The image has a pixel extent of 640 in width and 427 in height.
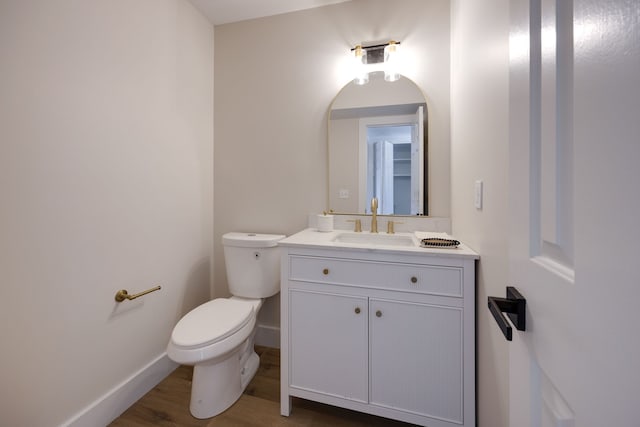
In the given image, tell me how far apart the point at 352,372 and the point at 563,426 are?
1106 millimetres


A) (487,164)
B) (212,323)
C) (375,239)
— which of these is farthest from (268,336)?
(487,164)

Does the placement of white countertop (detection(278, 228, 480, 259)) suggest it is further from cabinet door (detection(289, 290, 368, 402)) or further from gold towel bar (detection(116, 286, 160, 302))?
gold towel bar (detection(116, 286, 160, 302))

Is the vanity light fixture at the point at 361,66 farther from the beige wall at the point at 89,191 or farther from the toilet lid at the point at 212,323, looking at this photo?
the toilet lid at the point at 212,323

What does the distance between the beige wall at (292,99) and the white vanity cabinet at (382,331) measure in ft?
2.09

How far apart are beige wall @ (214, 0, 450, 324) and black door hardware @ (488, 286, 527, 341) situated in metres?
1.30

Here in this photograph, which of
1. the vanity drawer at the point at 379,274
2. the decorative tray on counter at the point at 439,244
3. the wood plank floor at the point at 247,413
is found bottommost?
the wood plank floor at the point at 247,413

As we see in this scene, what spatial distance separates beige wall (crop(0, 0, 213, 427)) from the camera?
1062 millimetres

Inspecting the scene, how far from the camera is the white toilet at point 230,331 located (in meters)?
1.33

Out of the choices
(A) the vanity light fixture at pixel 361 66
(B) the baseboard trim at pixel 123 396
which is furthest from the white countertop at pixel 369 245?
(B) the baseboard trim at pixel 123 396

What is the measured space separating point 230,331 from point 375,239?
37.9 inches

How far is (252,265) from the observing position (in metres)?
1.84

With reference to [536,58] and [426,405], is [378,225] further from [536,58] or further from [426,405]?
[536,58]

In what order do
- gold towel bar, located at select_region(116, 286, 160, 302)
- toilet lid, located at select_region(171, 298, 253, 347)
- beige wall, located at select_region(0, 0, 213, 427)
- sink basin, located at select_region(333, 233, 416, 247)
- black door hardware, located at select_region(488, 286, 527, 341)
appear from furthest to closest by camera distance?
1. sink basin, located at select_region(333, 233, 416, 247)
2. gold towel bar, located at select_region(116, 286, 160, 302)
3. toilet lid, located at select_region(171, 298, 253, 347)
4. beige wall, located at select_region(0, 0, 213, 427)
5. black door hardware, located at select_region(488, 286, 527, 341)

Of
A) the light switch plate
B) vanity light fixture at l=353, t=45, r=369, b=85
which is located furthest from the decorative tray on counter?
vanity light fixture at l=353, t=45, r=369, b=85
